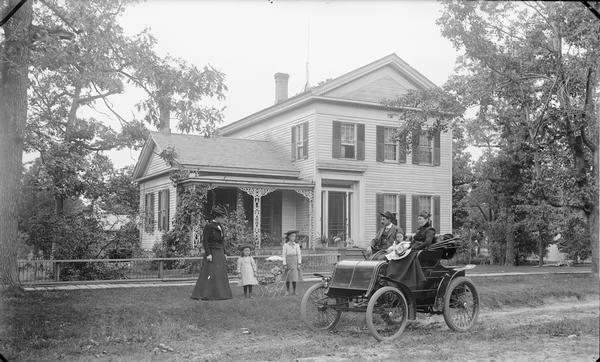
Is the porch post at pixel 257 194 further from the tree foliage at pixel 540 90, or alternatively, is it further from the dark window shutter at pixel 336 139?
the tree foliage at pixel 540 90

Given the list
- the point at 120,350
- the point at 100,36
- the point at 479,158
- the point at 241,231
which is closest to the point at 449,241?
the point at 120,350

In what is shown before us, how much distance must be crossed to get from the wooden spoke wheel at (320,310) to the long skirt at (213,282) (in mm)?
2262

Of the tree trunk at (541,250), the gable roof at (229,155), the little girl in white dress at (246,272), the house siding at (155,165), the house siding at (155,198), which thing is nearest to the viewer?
the little girl in white dress at (246,272)

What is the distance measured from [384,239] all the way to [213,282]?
3114mm

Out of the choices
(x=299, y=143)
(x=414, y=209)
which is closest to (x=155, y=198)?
(x=299, y=143)

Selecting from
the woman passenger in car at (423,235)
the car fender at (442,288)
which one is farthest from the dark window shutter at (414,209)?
the woman passenger in car at (423,235)

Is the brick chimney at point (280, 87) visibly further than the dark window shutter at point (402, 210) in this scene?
Yes

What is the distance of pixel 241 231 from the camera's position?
67.3 ft

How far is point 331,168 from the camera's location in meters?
24.2

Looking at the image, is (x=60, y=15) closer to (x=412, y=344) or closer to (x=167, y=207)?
(x=412, y=344)

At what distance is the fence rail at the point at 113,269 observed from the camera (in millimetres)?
16484

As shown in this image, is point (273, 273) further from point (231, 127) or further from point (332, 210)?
point (231, 127)

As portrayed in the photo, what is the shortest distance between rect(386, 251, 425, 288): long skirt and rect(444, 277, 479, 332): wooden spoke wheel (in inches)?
27.2

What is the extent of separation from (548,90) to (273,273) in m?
7.93
